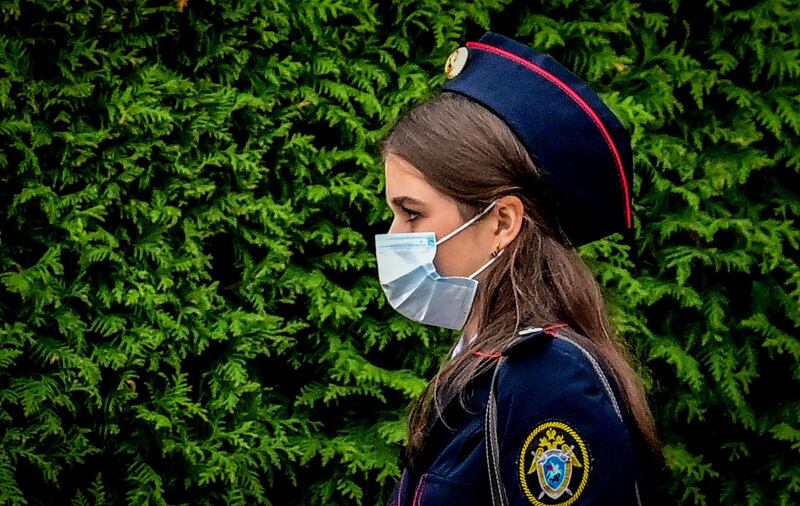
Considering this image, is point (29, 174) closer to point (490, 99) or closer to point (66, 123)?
point (66, 123)

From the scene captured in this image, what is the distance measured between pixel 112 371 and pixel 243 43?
116 cm

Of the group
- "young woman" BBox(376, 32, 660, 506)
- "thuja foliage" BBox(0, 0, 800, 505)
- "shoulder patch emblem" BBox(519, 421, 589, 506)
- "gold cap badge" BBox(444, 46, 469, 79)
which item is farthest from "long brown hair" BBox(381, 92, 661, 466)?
"thuja foliage" BBox(0, 0, 800, 505)

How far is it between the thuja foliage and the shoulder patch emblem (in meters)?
1.43

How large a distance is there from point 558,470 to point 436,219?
62 cm

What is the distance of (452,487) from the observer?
69.2 inches

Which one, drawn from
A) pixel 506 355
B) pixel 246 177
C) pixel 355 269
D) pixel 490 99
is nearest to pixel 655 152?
pixel 355 269

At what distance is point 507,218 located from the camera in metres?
1.98

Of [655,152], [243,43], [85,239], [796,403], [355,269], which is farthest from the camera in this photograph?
[796,403]

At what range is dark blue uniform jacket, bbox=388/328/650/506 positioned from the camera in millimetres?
1634

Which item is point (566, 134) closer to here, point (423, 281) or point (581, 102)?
point (581, 102)

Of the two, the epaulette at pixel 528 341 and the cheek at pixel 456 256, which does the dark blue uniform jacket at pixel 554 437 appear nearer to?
the epaulette at pixel 528 341

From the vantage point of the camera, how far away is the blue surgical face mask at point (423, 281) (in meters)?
2.08

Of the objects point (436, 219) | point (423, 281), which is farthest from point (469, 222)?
point (423, 281)

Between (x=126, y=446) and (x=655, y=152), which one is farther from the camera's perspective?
(x=655, y=152)
